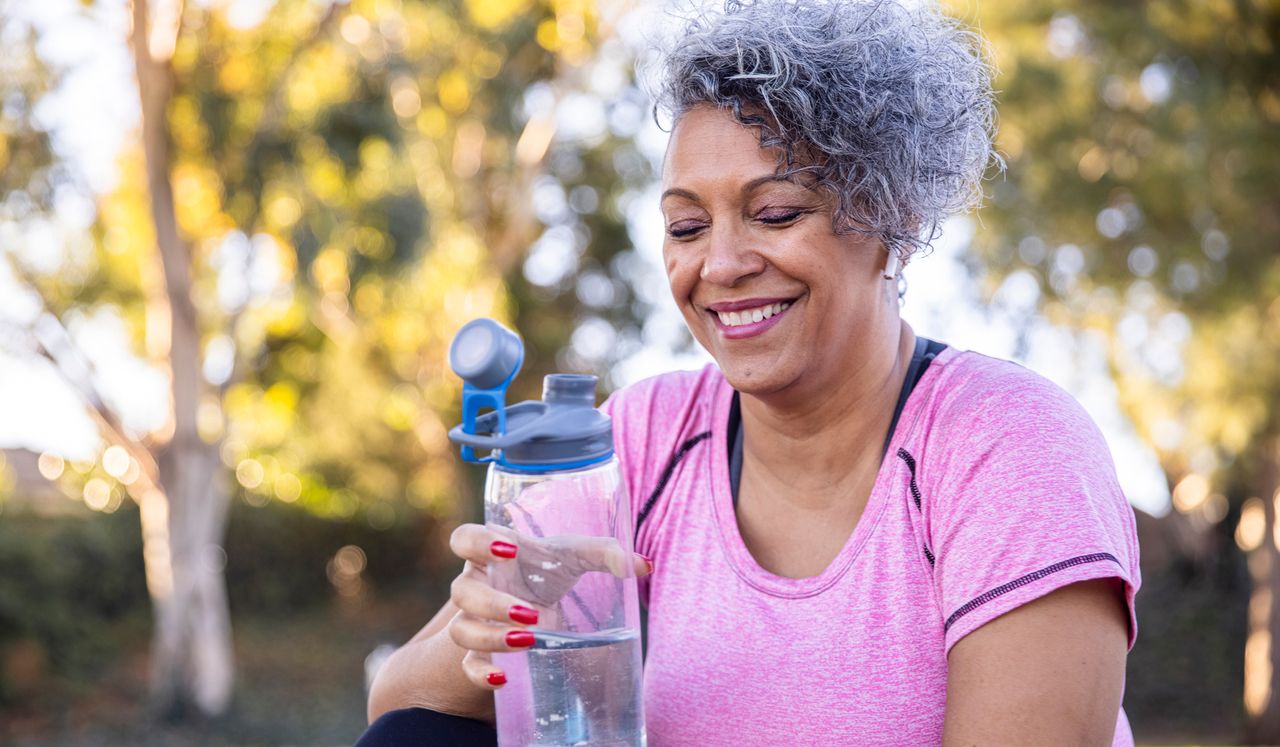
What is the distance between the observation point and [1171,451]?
40.2ft

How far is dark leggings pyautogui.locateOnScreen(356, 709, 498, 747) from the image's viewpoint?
1828 mm

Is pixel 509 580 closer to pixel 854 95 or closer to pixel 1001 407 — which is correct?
pixel 1001 407

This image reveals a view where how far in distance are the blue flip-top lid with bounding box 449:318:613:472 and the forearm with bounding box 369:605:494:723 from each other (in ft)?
1.26

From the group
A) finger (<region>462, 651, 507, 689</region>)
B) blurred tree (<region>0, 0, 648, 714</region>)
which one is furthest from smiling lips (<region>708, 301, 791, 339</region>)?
blurred tree (<region>0, 0, 648, 714</region>)

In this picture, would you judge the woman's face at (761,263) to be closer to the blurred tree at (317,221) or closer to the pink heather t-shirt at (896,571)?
the pink heather t-shirt at (896,571)

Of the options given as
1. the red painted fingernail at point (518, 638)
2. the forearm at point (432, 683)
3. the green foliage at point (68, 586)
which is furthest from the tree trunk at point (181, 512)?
the red painted fingernail at point (518, 638)

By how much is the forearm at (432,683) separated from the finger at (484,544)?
24 cm

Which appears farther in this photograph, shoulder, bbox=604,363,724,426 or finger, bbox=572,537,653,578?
shoulder, bbox=604,363,724,426

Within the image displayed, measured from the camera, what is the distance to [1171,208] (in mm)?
8430

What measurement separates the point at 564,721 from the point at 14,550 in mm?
10572

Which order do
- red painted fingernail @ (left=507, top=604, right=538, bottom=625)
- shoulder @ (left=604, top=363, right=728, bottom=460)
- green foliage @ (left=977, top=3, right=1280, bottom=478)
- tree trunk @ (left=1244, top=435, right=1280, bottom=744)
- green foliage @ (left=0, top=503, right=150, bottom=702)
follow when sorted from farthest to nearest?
green foliage @ (left=0, top=503, right=150, bottom=702)
tree trunk @ (left=1244, top=435, right=1280, bottom=744)
green foliage @ (left=977, top=3, right=1280, bottom=478)
shoulder @ (left=604, top=363, right=728, bottom=460)
red painted fingernail @ (left=507, top=604, right=538, bottom=625)

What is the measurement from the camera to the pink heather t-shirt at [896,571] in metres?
1.55

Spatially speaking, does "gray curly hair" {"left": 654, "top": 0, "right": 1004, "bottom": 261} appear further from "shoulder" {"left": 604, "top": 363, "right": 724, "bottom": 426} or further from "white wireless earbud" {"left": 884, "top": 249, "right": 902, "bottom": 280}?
"shoulder" {"left": 604, "top": 363, "right": 724, "bottom": 426}

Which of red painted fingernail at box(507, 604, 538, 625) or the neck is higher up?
the neck
